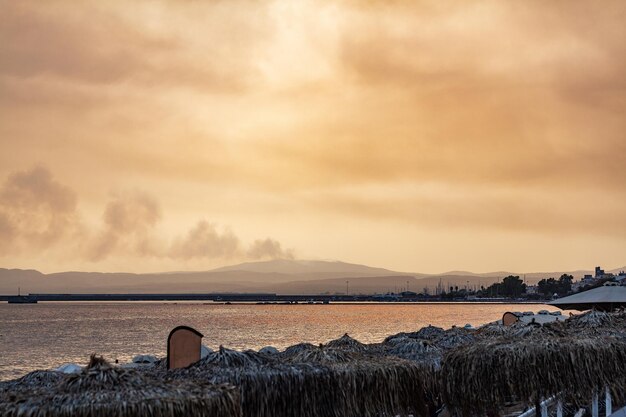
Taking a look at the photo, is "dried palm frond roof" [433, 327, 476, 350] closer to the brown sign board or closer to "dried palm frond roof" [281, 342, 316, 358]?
"dried palm frond roof" [281, 342, 316, 358]

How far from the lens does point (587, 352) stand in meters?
10.1

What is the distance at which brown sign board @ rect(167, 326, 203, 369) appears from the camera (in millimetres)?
8977

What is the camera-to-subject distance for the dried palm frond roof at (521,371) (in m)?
9.69

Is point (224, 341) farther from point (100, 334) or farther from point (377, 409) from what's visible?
point (377, 409)

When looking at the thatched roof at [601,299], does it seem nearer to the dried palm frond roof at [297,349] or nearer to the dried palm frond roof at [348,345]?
the dried palm frond roof at [348,345]

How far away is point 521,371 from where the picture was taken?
31.9 ft

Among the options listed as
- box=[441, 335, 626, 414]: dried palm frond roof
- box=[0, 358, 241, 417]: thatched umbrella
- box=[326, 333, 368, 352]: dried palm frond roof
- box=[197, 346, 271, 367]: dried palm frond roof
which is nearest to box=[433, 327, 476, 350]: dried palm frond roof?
box=[326, 333, 368, 352]: dried palm frond roof

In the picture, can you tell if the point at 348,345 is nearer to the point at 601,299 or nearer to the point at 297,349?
the point at 297,349

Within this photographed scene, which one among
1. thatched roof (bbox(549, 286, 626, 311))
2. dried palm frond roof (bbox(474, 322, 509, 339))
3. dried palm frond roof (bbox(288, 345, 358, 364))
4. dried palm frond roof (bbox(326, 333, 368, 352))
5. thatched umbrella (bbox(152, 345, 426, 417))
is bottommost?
thatched umbrella (bbox(152, 345, 426, 417))

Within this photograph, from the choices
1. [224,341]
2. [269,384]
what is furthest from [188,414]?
[224,341]

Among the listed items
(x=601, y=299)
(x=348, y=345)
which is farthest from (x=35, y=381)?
(x=601, y=299)

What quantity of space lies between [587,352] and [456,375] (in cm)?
183

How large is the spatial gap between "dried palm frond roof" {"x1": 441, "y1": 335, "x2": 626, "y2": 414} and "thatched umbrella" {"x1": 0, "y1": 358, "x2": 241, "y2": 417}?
144 inches

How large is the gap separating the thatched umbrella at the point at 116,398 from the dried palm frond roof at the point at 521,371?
12.0 ft
